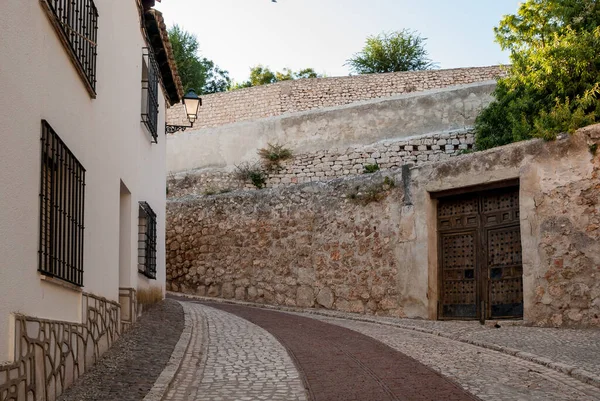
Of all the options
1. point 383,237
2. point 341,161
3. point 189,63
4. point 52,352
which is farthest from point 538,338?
Answer: point 189,63

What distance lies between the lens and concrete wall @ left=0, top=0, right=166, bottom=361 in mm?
5176

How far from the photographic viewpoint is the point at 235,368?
8375 millimetres

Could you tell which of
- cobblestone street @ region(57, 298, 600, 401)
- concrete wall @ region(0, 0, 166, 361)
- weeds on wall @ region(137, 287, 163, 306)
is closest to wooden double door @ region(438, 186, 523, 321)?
cobblestone street @ region(57, 298, 600, 401)

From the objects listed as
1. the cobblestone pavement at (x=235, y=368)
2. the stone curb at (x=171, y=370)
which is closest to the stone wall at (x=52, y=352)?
the stone curb at (x=171, y=370)

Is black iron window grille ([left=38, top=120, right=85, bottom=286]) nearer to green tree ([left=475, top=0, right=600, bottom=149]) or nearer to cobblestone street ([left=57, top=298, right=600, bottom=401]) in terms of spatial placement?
cobblestone street ([left=57, top=298, right=600, bottom=401])

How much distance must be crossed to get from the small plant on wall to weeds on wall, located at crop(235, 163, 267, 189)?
0.27m

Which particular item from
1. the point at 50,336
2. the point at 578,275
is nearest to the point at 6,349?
the point at 50,336

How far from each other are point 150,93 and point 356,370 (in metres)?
6.75

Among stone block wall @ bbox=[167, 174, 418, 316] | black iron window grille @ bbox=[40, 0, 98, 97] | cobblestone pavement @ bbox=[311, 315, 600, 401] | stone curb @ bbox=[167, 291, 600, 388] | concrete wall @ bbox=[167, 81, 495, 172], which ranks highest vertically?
concrete wall @ bbox=[167, 81, 495, 172]

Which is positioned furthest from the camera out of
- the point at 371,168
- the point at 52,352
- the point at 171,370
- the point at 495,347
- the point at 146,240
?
the point at 371,168

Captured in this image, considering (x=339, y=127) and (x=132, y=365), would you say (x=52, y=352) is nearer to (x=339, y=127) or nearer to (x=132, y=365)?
(x=132, y=365)

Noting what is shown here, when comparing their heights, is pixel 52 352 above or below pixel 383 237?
below

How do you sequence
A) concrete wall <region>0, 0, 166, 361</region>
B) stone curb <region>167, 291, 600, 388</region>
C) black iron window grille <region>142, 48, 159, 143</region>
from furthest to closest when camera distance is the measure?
black iron window grille <region>142, 48, 159, 143</region>
stone curb <region>167, 291, 600, 388</region>
concrete wall <region>0, 0, 166, 361</region>

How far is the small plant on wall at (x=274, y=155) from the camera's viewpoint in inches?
1004
